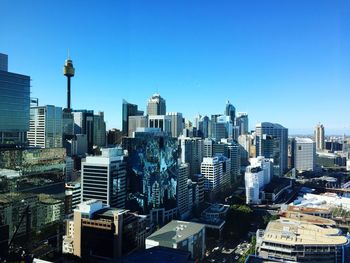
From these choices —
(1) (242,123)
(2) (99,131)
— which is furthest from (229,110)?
(2) (99,131)

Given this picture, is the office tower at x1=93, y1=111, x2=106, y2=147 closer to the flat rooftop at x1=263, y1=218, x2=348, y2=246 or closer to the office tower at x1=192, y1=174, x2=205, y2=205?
the office tower at x1=192, y1=174, x2=205, y2=205

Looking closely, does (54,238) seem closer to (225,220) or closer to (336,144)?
(225,220)

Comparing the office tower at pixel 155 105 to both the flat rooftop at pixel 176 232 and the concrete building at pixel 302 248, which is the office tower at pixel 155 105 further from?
the concrete building at pixel 302 248

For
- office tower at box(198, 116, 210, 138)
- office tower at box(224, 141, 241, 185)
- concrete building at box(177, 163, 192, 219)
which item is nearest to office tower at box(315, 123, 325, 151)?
office tower at box(198, 116, 210, 138)

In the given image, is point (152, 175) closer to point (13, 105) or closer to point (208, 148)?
point (13, 105)

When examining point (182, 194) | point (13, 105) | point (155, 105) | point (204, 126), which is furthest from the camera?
point (204, 126)

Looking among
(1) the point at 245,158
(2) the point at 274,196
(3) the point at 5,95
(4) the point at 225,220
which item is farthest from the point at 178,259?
(1) the point at 245,158
